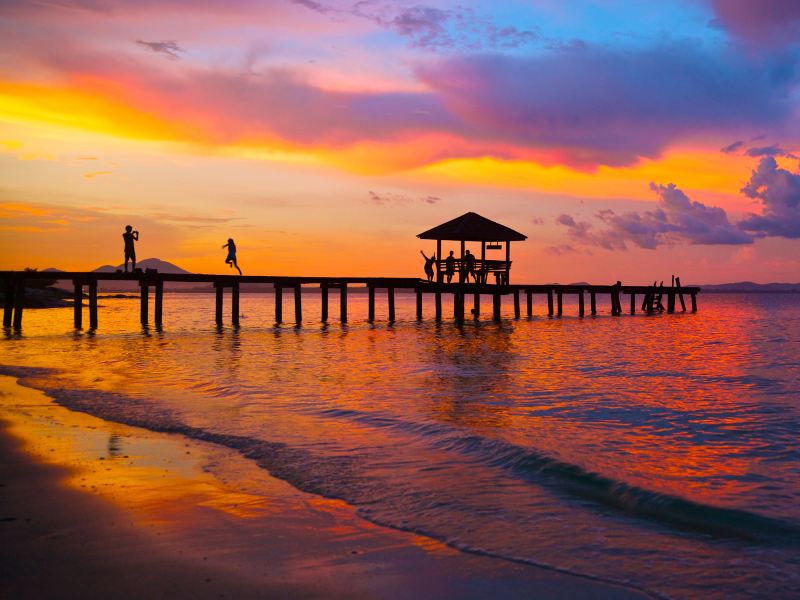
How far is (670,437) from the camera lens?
369 inches

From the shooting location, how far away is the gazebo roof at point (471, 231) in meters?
34.2

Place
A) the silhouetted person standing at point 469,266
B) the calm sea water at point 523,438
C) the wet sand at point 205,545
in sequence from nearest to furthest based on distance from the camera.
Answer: the wet sand at point 205,545 → the calm sea water at point 523,438 → the silhouetted person standing at point 469,266

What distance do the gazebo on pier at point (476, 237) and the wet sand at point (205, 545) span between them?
28.4 m

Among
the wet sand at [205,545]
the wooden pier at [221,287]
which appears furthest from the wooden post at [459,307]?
the wet sand at [205,545]

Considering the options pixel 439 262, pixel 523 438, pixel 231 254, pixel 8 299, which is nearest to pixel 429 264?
pixel 439 262

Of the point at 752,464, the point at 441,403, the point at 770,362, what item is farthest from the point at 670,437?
the point at 770,362

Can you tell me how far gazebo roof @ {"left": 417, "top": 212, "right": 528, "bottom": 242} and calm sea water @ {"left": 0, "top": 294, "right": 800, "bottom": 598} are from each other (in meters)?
13.5

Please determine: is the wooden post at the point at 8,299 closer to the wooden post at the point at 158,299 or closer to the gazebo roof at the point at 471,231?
the wooden post at the point at 158,299

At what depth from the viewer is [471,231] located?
34156 mm

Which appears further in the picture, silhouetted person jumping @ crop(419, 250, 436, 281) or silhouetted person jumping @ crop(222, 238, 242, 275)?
silhouetted person jumping @ crop(419, 250, 436, 281)

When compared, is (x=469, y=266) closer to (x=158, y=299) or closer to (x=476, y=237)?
(x=476, y=237)

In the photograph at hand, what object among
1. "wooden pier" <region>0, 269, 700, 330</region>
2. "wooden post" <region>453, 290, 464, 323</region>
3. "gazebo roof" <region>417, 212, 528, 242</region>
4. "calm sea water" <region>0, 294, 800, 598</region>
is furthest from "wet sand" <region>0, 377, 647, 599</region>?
"wooden post" <region>453, 290, 464, 323</region>

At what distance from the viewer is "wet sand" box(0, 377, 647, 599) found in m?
3.87

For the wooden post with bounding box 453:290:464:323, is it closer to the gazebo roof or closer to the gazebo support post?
the gazebo support post
